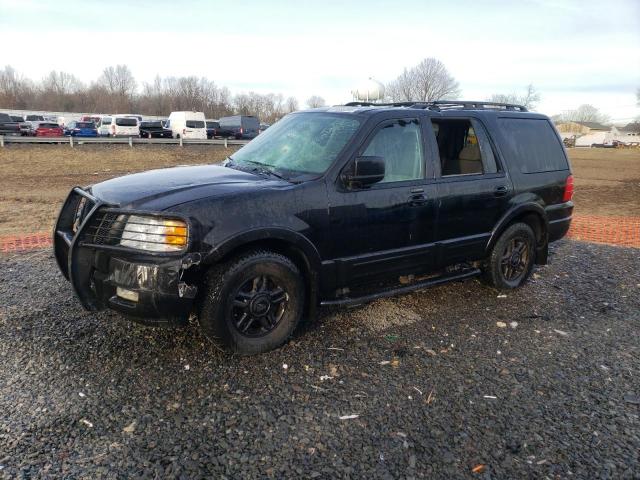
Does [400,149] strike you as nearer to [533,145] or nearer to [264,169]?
[264,169]

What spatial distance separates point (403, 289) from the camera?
170 inches

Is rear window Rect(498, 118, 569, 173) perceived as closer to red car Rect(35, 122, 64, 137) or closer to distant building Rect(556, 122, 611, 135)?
red car Rect(35, 122, 64, 137)

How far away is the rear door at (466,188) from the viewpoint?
14.7ft

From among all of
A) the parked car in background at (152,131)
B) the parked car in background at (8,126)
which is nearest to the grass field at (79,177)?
the parked car in background at (152,131)

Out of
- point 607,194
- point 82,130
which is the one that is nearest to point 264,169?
point 607,194

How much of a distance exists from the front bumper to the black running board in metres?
1.19

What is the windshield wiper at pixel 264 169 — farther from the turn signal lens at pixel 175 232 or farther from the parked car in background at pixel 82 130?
the parked car in background at pixel 82 130

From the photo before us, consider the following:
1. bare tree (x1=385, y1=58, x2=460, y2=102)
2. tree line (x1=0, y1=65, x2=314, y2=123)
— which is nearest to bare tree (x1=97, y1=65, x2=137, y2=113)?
tree line (x1=0, y1=65, x2=314, y2=123)

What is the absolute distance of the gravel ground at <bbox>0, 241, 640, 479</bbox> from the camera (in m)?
2.57

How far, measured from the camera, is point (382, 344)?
3932 mm

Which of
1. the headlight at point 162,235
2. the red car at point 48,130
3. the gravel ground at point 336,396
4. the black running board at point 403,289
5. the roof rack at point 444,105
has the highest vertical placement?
the red car at point 48,130

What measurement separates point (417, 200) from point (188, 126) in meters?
35.9

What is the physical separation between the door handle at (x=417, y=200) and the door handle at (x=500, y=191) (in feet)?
3.21

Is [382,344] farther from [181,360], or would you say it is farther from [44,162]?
[44,162]
